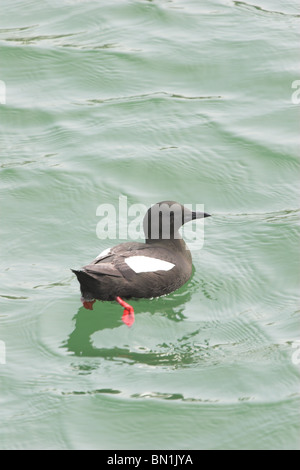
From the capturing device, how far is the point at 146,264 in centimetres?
773

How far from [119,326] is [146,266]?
1.95 feet

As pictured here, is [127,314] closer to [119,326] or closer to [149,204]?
[119,326]

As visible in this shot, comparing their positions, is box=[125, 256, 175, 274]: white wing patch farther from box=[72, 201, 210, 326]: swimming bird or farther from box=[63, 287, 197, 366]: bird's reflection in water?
box=[63, 287, 197, 366]: bird's reflection in water

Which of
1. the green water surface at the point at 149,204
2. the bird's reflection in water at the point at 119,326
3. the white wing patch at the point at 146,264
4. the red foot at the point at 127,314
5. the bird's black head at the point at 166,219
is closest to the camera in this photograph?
the green water surface at the point at 149,204

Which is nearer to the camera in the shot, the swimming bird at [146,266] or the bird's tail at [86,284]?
the bird's tail at [86,284]

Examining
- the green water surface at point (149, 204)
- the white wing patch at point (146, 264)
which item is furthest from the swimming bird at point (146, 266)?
the green water surface at point (149, 204)

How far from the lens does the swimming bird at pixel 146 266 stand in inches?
292

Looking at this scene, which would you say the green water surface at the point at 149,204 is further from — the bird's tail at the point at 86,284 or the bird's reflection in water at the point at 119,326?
the bird's tail at the point at 86,284

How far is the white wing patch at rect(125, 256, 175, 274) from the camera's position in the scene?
25.0ft

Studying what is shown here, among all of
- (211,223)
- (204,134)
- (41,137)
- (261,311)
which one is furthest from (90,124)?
(261,311)

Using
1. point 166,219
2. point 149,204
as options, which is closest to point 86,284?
point 166,219

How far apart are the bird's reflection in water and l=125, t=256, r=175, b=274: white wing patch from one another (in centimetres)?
25

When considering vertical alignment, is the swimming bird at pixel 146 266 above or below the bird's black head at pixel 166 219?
below

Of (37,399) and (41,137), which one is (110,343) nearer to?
(37,399)
